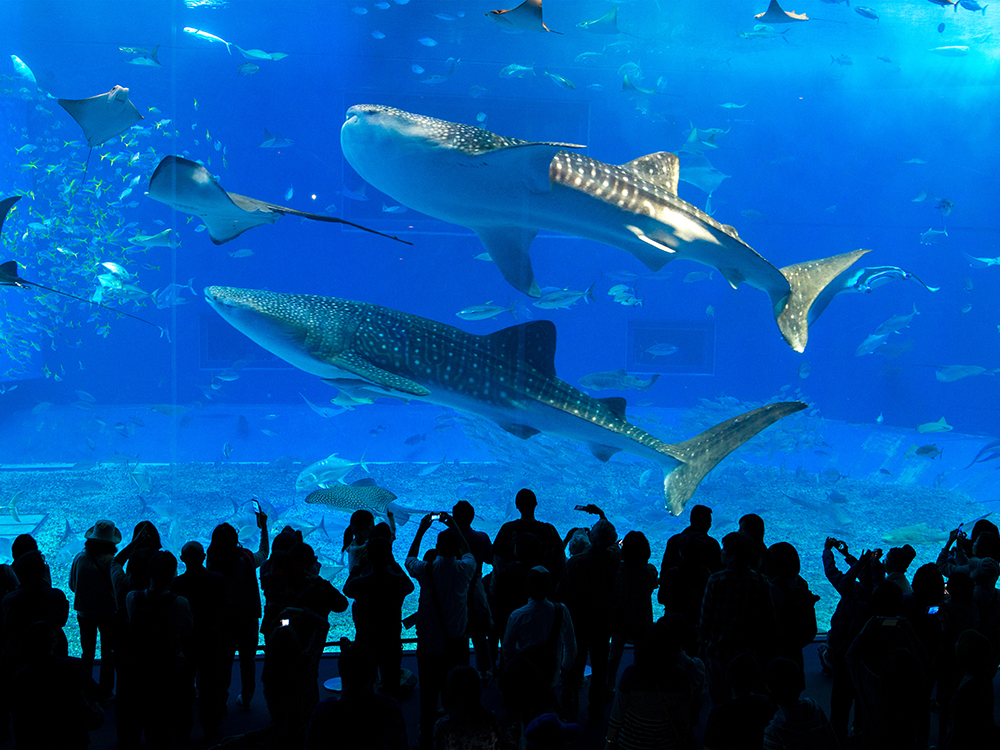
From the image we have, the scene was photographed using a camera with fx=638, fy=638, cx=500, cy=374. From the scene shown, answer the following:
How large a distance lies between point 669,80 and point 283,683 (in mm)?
27108

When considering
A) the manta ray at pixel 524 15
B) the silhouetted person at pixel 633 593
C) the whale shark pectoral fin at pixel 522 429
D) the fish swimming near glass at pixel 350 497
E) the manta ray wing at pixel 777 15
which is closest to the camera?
the silhouetted person at pixel 633 593

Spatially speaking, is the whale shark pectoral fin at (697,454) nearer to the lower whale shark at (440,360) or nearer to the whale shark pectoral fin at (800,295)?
the lower whale shark at (440,360)

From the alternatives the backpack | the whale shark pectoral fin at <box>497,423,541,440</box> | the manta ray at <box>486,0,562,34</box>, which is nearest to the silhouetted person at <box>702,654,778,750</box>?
the backpack

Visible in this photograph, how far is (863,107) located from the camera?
2389 centimetres

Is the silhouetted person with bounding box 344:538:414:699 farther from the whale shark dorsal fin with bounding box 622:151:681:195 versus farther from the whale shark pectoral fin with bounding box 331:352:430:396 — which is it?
the whale shark dorsal fin with bounding box 622:151:681:195

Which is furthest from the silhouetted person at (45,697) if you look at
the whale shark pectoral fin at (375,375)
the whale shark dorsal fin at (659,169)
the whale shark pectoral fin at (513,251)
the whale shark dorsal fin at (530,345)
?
the whale shark dorsal fin at (659,169)

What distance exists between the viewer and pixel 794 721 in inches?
74.6

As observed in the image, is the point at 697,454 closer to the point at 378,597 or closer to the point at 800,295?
the point at 800,295

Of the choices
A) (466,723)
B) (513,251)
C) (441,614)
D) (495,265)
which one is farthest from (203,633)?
(495,265)

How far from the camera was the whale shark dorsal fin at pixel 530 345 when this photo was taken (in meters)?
4.37

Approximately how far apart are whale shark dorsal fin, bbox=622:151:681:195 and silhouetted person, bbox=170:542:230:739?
3763mm

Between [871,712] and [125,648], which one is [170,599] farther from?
[871,712]

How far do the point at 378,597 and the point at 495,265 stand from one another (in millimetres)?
6702

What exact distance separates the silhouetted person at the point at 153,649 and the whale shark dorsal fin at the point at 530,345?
100 inches
